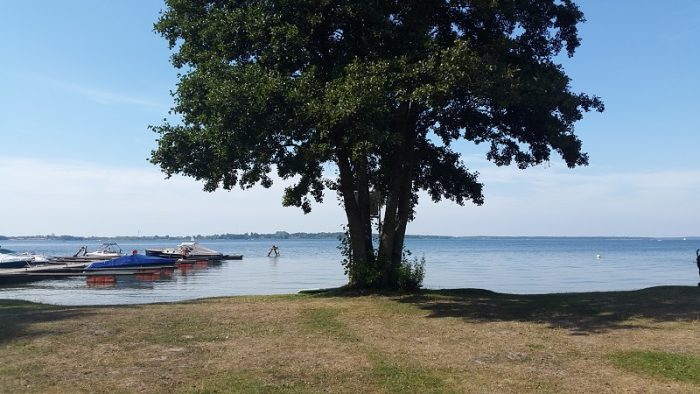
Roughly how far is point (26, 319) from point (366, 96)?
353 inches

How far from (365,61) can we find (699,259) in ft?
43.2

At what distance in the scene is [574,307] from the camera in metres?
15.2

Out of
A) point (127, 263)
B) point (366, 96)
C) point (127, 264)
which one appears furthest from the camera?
point (127, 263)

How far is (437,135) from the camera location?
20141 mm

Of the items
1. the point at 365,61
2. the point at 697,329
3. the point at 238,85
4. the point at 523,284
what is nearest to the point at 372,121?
the point at 365,61

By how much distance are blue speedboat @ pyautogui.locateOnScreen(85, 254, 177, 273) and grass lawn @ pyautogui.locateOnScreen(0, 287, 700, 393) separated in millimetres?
31217

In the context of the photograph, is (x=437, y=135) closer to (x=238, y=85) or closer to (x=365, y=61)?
(x=365, y=61)

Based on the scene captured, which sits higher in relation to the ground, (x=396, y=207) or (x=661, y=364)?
(x=396, y=207)

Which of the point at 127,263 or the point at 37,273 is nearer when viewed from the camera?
the point at 37,273

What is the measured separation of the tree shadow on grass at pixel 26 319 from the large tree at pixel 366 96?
5034 mm

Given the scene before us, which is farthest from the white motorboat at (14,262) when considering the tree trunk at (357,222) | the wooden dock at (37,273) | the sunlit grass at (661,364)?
the sunlit grass at (661,364)

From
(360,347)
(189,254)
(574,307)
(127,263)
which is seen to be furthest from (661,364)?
(189,254)

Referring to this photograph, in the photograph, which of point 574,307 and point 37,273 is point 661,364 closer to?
point 574,307

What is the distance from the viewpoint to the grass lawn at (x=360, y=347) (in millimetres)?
8172
